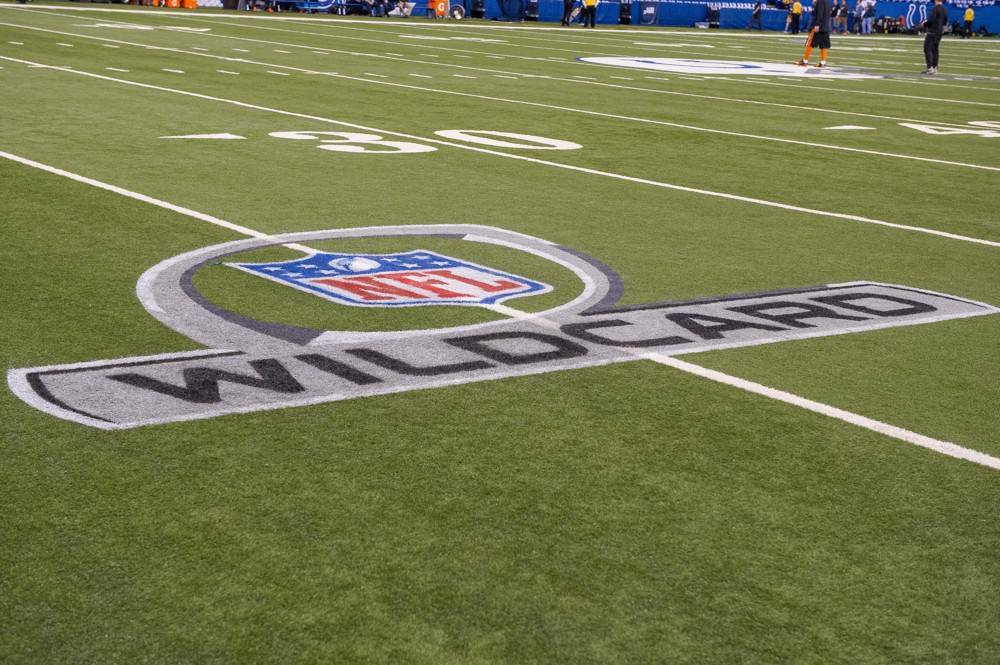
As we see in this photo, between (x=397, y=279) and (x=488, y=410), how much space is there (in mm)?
2134

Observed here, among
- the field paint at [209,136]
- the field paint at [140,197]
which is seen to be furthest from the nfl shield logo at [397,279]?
the field paint at [209,136]

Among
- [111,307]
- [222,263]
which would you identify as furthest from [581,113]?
[111,307]

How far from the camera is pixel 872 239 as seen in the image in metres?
8.84

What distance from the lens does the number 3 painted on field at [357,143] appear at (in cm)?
1225

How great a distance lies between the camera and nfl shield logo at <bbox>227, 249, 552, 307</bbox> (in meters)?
6.54

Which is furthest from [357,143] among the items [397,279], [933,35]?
[933,35]

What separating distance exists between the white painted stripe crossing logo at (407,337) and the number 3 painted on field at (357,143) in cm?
442

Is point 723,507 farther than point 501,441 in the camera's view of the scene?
No

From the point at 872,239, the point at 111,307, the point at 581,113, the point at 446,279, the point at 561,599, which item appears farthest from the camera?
the point at 581,113

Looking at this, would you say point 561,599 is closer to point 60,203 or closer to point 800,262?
point 800,262

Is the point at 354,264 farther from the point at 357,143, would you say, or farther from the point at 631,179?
the point at 357,143

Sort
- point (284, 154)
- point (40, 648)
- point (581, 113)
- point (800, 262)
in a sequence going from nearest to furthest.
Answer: point (40, 648) < point (800, 262) < point (284, 154) < point (581, 113)

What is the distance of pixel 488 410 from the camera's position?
4910 mm

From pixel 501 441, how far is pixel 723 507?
86cm
